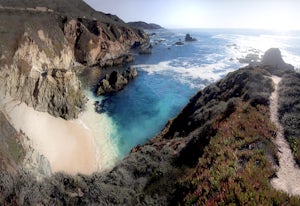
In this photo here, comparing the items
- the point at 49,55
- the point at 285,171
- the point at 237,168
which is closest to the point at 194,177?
the point at 237,168

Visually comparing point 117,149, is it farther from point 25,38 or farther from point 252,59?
point 252,59

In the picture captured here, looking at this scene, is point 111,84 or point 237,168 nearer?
point 237,168

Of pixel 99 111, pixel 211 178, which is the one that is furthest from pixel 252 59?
pixel 211 178

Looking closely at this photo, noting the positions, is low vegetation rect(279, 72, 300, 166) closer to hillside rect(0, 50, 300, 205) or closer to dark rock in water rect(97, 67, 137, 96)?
hillside rect(0, 50, 300, 205)

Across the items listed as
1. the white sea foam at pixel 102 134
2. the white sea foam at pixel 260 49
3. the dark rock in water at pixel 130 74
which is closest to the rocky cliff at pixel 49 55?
the white sea foam at pixel 102 134

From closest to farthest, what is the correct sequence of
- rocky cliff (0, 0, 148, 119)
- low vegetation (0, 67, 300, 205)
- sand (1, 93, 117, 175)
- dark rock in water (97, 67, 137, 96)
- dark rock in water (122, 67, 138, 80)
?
low vegetation (0, 67, 300, 205) → sand (1, 93, 117, 175) → rocky cliff (0, 0, 148, 119) → dark rock in water (97, 67, 137, 96) → dark rock in water (122, 67, 138, 80)

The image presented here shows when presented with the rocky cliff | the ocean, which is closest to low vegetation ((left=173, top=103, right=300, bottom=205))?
the ocean

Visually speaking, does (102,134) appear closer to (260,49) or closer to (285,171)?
(285,171)
